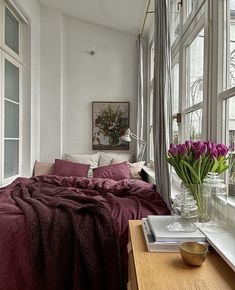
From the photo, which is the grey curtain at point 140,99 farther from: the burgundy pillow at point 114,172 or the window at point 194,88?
the window at point 194,88

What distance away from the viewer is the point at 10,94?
363cm

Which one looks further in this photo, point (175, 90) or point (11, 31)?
point (11, 31)

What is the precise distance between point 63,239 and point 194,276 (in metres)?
1.14

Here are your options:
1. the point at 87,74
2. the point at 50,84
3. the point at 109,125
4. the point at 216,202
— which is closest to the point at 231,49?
the point at 216,202

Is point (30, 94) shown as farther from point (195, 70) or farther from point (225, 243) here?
point (225, 243)

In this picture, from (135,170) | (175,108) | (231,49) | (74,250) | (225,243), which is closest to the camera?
(225,243)

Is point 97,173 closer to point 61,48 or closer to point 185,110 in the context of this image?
point 185,110

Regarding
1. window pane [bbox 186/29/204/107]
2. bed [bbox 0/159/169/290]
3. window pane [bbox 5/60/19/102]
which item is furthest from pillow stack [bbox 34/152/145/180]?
bed [bbox 0/159/169/290]

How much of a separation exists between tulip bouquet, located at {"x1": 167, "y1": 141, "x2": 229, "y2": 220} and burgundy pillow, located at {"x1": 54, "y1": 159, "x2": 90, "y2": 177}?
2.81 m

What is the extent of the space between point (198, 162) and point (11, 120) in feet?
10.2

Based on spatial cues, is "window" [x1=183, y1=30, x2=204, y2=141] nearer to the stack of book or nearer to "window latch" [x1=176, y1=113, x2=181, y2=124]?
"window latch" [x1=176, y1=113, x2=181, y2=124]

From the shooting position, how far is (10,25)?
362 centimetres

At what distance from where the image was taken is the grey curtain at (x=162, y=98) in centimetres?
212

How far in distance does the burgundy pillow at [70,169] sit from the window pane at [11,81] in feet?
3.66
